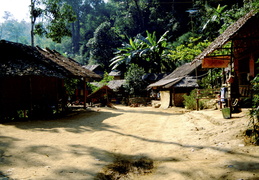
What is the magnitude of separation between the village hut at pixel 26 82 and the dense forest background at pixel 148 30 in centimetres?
656

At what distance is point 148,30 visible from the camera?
42.0 m

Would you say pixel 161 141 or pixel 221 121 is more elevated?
pixel 221 121

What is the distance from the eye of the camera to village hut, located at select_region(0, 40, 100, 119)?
9922 millimetres

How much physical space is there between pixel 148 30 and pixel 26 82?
3491cm

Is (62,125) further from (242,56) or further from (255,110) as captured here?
(242,56)

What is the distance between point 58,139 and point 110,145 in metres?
1.68

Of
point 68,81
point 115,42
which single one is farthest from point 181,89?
point 115,42

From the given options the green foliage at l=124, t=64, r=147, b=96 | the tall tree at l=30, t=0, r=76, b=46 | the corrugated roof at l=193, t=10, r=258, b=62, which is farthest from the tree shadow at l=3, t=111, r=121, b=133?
the green foliage at l=124, t=64, r=147, b=96

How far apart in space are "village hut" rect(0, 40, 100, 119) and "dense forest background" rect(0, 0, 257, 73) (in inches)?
258

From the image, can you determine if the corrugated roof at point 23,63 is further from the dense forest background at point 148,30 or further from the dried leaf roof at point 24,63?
the dense forest background at point 148,30

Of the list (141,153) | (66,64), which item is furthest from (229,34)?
(66,64)

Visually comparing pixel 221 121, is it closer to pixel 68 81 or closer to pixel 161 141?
pixel 161 141

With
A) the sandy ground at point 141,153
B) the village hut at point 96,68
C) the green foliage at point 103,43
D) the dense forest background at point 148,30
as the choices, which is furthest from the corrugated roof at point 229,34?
the green foliage at point 103,43

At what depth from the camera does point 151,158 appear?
452cm
